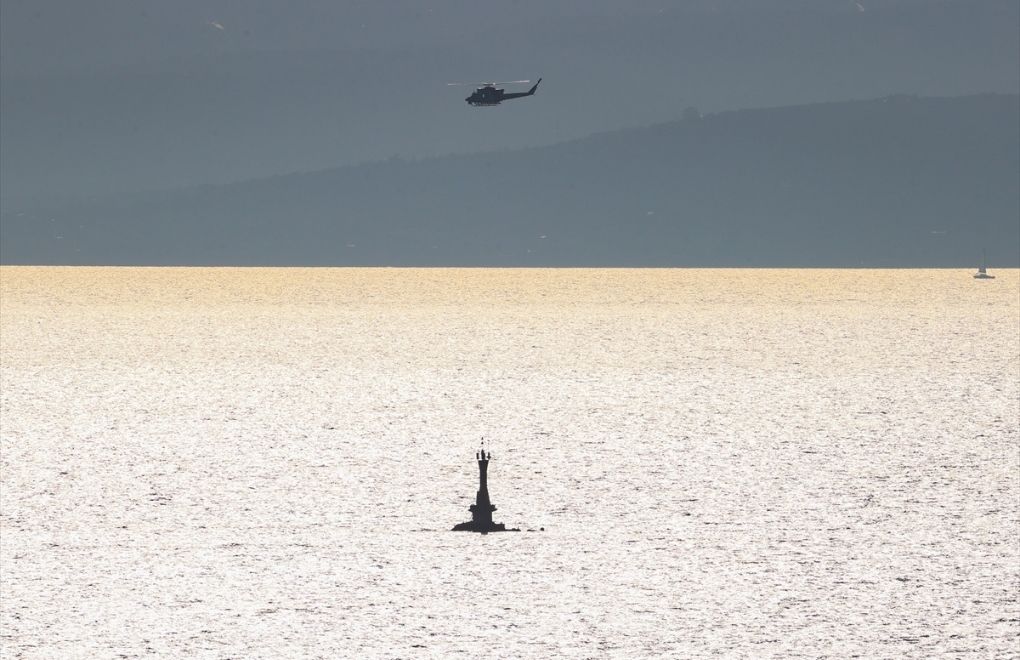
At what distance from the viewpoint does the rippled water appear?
7.62 m

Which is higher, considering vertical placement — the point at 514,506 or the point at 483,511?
the point at 514,506

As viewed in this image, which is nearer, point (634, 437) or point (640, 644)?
point (640, 644)

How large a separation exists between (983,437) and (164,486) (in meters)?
7.87

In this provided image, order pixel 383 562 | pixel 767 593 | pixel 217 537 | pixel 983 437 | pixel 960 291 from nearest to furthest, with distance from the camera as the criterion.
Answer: pixel 767 593, pixel 383 562, pixel 217 537, pixel 983 437, pixel 960 291

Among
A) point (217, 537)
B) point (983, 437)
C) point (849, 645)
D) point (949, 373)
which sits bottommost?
point (849, 645)

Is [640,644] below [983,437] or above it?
below

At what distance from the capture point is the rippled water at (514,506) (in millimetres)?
7625

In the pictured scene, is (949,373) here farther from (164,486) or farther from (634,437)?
(164,486)

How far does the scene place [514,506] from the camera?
11.2 metres

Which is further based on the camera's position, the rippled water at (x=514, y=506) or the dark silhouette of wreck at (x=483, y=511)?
the dark silhouette of wreck at (x=483, y=511)

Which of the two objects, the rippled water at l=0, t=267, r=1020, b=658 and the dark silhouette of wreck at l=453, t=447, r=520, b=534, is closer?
the rippled water at l=0, t=267, r=1020, b=658

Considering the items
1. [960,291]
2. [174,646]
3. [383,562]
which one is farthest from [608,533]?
[960,291]

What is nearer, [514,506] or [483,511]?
[483,511]

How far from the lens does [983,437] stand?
15.2m
